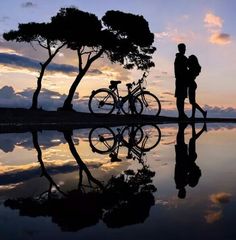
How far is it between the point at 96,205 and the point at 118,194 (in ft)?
1.78

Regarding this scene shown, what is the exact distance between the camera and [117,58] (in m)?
28.9

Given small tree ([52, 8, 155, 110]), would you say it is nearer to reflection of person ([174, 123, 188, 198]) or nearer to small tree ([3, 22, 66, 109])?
small tree ([3, 22, 66, 109])

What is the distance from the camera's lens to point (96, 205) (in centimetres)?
400

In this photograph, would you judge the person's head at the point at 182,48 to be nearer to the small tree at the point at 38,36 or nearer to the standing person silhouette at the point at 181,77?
the standing person silhouette at the point at 181,77

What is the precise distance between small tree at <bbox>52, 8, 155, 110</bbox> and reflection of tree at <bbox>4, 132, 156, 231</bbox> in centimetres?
2227

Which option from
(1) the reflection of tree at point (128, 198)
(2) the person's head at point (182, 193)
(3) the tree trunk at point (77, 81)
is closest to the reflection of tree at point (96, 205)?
(1) the reflection of tree at point (128, 198)

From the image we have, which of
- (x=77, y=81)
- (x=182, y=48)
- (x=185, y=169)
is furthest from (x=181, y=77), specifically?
(x=185, y=169)

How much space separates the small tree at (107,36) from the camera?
90.3 feet

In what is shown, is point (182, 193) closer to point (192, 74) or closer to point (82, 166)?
point (82, 166)

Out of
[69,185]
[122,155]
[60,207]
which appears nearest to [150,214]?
[60,207]

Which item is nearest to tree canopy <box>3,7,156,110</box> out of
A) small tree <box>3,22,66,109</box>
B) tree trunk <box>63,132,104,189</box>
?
small tree <box>3,22,66,109</box>

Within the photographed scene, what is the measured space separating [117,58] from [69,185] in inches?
Result: 955

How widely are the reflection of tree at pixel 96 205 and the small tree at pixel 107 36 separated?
2227 centimetres

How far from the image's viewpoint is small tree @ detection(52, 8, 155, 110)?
90.3 feet
